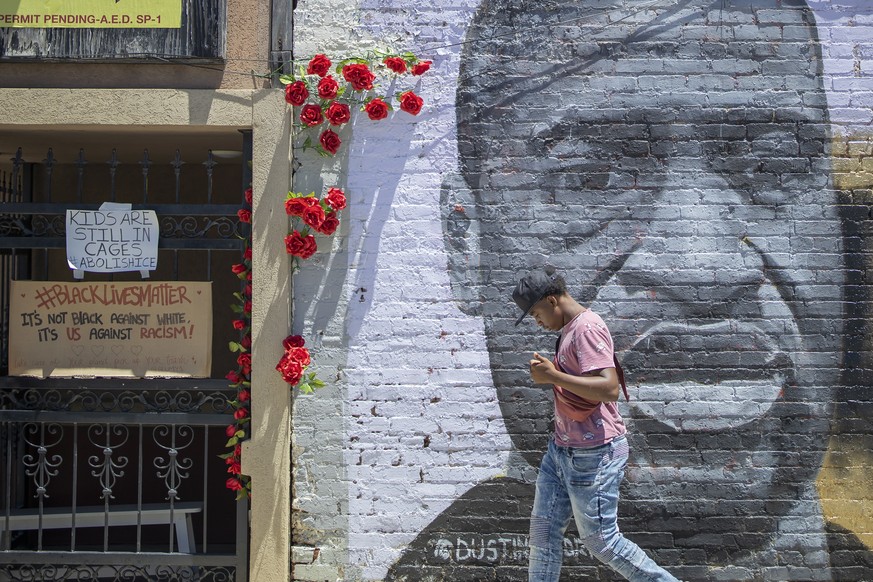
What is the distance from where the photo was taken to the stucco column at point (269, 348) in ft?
15.2

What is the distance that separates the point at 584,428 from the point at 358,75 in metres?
2.29

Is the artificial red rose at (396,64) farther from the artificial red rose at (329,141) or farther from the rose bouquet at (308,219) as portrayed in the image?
the rose bouquet at (308,219)

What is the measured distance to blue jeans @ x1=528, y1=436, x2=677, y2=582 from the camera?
12.1ft

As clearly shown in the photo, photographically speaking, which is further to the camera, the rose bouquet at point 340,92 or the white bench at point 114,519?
the white bench at point 114,519

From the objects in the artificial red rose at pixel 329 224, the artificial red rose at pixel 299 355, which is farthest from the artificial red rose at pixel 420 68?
the artificial red rose at pixel 299 355

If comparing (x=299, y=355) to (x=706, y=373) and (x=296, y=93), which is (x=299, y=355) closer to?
(x=296, y=93)

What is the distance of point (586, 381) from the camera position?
3.61 metres

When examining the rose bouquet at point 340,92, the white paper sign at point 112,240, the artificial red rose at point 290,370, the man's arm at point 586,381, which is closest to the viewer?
the man's arm at point 586,381

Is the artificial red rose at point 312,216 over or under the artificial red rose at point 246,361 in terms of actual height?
over

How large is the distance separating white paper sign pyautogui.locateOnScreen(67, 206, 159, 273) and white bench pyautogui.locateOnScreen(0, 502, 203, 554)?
57.1 inches

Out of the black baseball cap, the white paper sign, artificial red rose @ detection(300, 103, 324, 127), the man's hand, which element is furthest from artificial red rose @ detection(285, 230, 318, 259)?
the man's hand

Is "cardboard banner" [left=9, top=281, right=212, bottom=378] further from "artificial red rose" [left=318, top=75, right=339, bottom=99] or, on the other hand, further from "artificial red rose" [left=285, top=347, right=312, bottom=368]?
"artificial red rose" [left=318, top=75, right=339, bottom=99]

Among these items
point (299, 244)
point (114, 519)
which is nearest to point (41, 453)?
point (114, 519)

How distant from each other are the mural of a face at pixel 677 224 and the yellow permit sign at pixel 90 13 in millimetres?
1724
